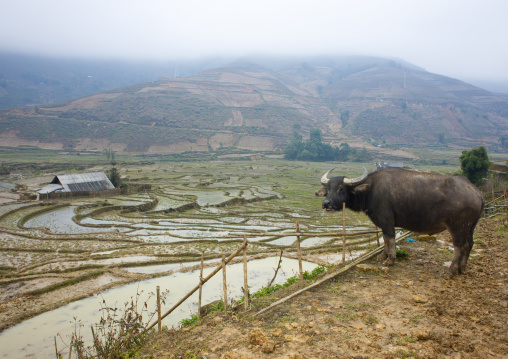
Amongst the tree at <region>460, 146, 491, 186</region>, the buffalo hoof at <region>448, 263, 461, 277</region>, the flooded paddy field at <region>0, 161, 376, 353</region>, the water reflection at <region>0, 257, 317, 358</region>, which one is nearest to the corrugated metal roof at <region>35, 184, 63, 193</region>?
the flooded paddy field at <region>0, 161, 376, 353</region>

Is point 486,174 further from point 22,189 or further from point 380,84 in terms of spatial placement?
point 380,84

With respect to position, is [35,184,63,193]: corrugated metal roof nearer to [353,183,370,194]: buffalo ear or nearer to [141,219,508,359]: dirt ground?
[141,219,508,359]: dirt ground

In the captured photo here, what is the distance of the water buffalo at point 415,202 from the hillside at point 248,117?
61.4m

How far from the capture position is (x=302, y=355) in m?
3.48

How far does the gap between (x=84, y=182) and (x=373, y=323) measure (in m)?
25.6

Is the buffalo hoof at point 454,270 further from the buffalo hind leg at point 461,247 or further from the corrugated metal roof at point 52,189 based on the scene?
the corrugated metal roof at point 52,189

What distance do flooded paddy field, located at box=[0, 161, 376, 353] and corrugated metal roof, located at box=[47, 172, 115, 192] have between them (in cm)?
138

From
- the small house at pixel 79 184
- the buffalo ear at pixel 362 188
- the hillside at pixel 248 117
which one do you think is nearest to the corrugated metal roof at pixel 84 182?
the small house at pixel 79 184

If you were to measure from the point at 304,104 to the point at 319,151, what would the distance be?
56.7 m

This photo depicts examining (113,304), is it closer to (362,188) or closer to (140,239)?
(362,188)

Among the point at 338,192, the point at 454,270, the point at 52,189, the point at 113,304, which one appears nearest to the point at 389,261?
the point at 454,270

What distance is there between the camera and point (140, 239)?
46.4ft

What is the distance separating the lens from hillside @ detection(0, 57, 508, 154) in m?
68.4

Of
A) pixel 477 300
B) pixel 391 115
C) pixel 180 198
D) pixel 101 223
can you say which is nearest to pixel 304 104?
pixel 391 115
